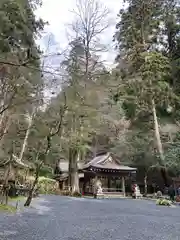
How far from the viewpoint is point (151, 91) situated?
50.0 ft

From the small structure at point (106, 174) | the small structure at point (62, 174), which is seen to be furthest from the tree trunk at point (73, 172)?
the small structure at point (62, 174)

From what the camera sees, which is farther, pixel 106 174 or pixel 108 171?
pixel 106 174

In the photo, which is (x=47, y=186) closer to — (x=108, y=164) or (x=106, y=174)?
(x=106, y=174)

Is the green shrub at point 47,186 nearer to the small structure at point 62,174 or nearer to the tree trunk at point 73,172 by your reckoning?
the tree trunk at point 73,172

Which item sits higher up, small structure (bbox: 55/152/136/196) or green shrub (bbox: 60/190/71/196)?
small structure (bbox: 55/152/136/196)

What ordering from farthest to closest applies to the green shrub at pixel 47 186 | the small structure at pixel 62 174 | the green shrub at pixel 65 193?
1. the small structure at pixel 62 174
2. the green shrub at pixel 65 193
3. the green shrub at pixel 47 186

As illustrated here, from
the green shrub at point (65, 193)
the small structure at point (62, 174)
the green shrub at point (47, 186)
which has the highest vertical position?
the small structure at point (62, 174)

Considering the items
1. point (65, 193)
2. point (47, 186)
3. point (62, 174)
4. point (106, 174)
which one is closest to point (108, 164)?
point (106, 174)

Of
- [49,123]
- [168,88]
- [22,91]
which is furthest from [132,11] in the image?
[22,91]

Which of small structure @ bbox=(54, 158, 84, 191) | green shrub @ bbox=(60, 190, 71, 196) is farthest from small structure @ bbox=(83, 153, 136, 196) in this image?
green shrub @ bbox=(60, 190, 71, 196)

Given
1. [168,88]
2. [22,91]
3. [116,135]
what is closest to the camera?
[22,91]

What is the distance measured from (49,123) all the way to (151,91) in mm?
12075

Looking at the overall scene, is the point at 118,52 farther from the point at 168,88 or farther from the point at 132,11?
the point at 168,88

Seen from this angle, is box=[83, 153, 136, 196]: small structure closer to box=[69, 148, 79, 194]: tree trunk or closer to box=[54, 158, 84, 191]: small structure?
box=[69, 148, 79, 194]: tree trunk
